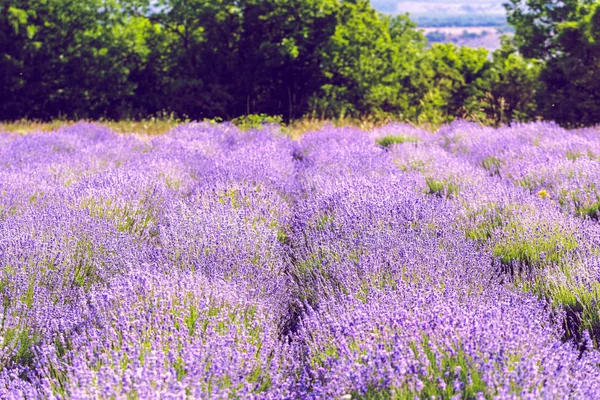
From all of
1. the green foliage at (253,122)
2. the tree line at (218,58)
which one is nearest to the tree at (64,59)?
the tree line at (218,58)

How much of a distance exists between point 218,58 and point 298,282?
11.8 meters

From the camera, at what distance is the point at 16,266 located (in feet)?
8.63

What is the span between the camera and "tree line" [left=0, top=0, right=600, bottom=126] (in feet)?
42.8

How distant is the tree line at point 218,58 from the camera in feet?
42.8

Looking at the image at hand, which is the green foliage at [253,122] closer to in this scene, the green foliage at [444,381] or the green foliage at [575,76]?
the green foliage at [575,76]

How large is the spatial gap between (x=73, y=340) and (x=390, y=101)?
Result: 13.7 metres

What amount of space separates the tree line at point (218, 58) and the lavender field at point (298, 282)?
8562 millimetres

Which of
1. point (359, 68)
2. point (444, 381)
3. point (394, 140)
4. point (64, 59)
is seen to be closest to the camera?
point (444, 381)

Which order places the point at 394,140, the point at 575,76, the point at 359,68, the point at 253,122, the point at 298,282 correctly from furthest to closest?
the point at 359,68
the point at 575,76
the point at 253,122
the point at 394,140
the point at 298,282

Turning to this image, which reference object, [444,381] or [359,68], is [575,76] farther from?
[444,381]

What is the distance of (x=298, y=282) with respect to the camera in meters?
3.06

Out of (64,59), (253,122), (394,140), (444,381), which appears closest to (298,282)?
(444,381)

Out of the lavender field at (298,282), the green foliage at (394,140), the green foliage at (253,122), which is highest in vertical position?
the lavender field at (298,282)

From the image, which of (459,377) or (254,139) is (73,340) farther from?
(254,139)
